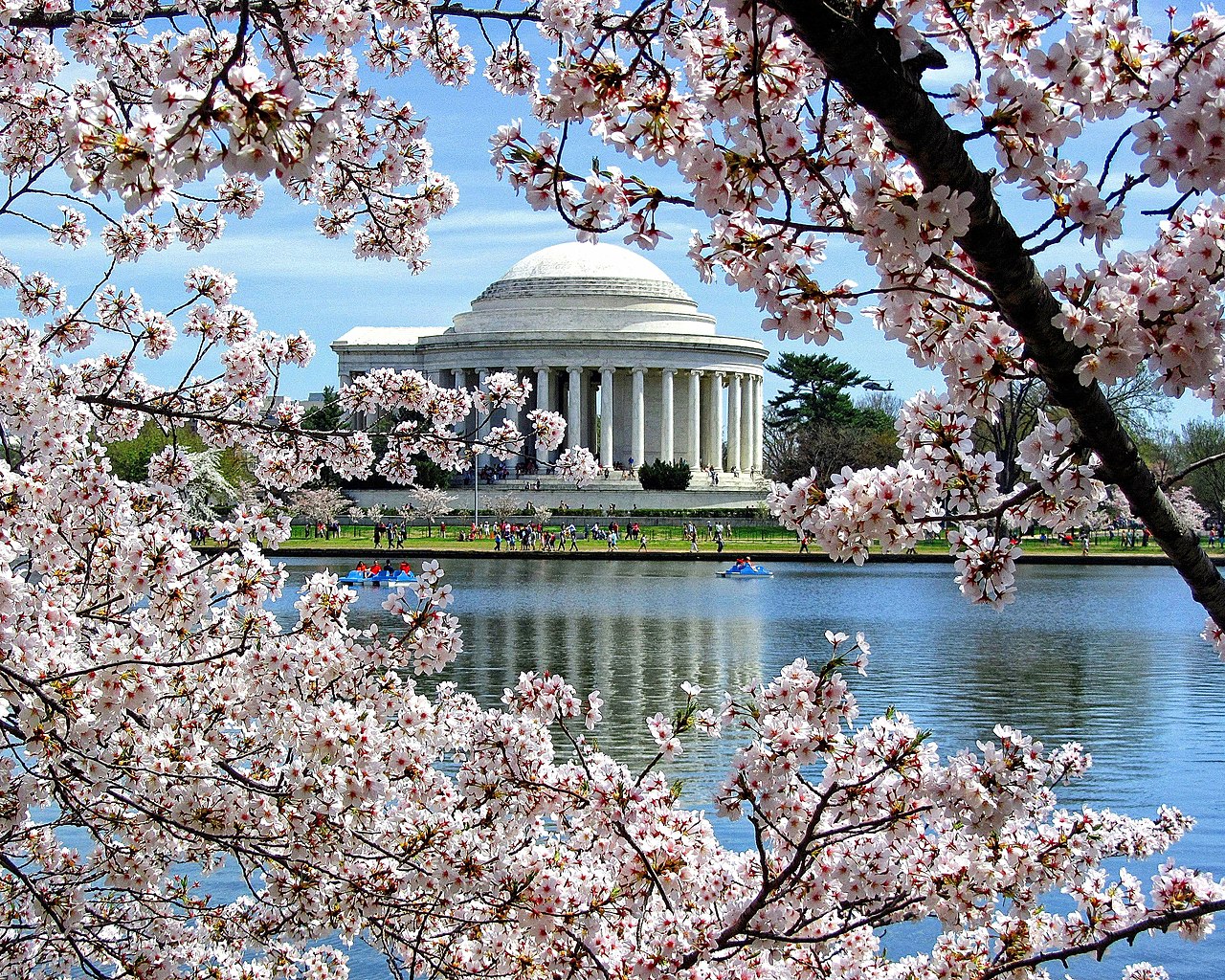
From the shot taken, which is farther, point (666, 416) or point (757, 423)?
point (757, 423)

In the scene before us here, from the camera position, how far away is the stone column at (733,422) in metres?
93.7

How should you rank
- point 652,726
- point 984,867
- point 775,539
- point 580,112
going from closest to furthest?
1. point 580,112
2. point 984,867
3. point 652,726
4. point 775,539

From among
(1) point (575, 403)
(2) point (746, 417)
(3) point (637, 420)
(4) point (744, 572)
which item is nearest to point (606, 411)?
(1) point (575, 403)

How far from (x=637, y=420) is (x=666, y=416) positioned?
202 cm

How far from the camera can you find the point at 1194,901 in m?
5.32

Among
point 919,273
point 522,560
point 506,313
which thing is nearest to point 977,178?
point 919,273

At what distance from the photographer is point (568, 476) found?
7.49 m

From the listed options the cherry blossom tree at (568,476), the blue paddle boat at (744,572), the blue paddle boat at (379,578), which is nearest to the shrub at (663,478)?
the blue paddle boat at (744,572)

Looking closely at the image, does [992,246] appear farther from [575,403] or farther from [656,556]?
[575,403]

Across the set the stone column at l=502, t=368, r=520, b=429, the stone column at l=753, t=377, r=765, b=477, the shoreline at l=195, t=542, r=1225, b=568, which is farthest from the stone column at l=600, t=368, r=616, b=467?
the shoreline at l=195, t=542, r=1225, b=568

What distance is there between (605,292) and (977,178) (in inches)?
3519

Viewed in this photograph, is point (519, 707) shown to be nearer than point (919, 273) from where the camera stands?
No

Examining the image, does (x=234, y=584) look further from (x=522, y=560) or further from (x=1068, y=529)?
(x=522, y=560)

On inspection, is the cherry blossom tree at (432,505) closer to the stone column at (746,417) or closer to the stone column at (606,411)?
the stone column at (606,411)
